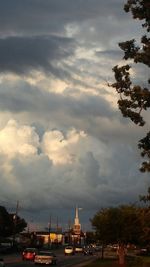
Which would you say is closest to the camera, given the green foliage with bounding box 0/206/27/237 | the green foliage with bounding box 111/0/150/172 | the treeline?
the green foliage with bounding box 111/0/150/172

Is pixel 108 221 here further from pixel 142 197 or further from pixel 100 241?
pixel 142 197

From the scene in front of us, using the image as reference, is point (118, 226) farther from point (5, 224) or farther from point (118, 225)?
point (5, 224)

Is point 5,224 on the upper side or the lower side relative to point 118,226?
upper

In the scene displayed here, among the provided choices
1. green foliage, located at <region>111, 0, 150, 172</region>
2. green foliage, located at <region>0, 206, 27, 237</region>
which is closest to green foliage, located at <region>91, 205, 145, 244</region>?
green foliage, located at <region>111, 0, 150, 172</region>

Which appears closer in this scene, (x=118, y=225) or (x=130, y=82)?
(x=130, y=82)

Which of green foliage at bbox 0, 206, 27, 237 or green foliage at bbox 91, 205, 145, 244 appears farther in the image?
green foliage at bbox 0, 206, 27, 237

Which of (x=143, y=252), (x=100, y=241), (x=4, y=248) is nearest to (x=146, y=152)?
(x=100, y=241)

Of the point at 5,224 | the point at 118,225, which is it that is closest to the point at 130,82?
the point at 118,225

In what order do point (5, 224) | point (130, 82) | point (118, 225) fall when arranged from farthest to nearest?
point (5, 224) → point (118, 225) → point (130, 82)

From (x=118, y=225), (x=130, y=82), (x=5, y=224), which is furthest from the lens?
(x=5, y=224)

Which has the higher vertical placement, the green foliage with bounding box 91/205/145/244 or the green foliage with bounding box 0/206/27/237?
the green foliage with bounding box 0/206/27/237

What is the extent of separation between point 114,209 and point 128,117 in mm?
35742

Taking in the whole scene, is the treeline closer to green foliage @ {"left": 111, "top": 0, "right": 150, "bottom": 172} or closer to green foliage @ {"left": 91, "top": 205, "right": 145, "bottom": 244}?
green foliage @ {"left": 91, "top": 205, "right": 145, "bottom": 244}

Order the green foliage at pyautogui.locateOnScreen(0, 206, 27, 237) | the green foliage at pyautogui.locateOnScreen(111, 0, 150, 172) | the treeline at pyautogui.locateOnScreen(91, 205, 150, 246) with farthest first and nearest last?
1. the green foliage at pyautogui.locateOnScreen(0, 206, 27, 237)
2. the treeline at pyautogui.locateOnScreen(91, 205, 150, 246)
3. the green foliage at pyautogui.locateOnScreen(111, 0, 150, 172)
